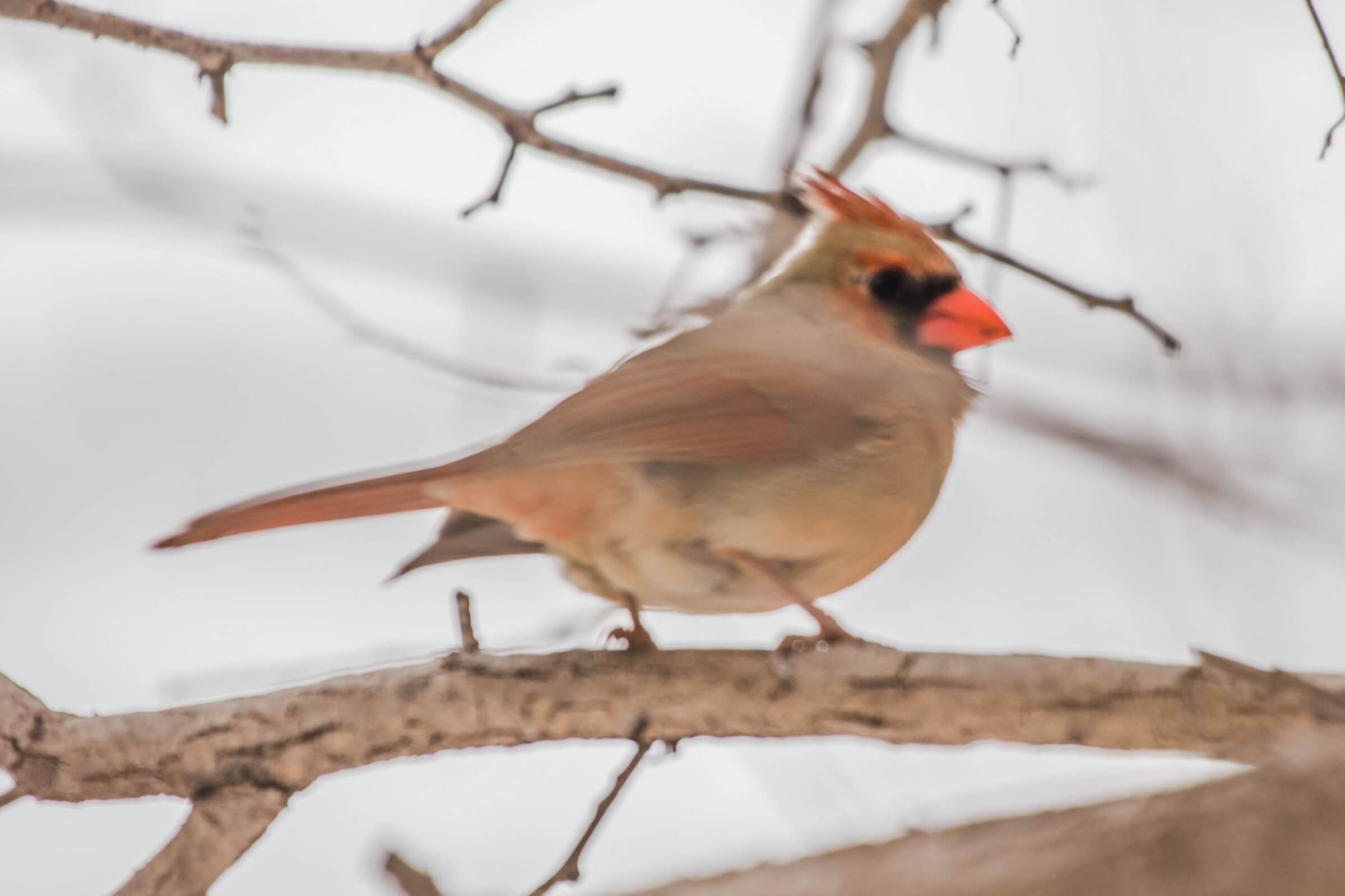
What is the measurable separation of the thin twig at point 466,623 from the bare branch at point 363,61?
72 cm

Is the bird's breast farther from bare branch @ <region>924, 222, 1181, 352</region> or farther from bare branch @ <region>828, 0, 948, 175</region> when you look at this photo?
bare branch @ <region>828, 0, 948, 175</region>

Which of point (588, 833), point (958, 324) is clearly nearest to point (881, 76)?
point (958, 324)

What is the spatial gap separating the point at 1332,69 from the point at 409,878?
5.44 feet

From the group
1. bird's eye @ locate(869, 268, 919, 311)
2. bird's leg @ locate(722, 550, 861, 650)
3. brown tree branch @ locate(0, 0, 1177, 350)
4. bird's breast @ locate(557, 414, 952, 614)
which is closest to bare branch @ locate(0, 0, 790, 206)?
brown tree branch @ locate(0, 0, 1177, 350)

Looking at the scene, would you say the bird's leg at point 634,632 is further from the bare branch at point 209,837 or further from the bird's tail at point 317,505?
the bare branch at point 209,837

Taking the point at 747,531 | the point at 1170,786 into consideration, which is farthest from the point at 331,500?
the point at 1170,786

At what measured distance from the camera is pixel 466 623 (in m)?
1.99

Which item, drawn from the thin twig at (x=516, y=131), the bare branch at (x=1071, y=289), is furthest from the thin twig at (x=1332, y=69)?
the thin twig at (x=516, y=131)

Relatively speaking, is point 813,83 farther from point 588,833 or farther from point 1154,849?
point 1154,849

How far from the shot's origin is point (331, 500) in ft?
6.48

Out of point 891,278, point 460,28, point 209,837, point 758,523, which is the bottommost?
point 209,837

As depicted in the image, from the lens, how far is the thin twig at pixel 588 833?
1909 millimetres

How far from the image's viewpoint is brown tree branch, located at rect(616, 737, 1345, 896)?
2.41 ft

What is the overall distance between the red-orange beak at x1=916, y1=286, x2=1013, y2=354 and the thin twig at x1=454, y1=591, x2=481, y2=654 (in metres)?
0.94
